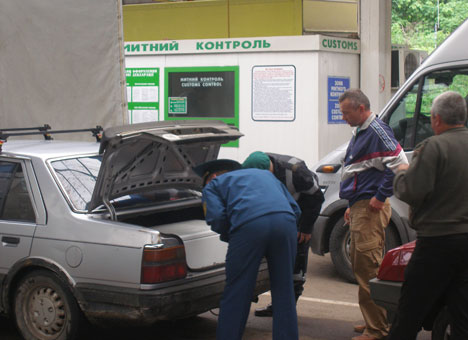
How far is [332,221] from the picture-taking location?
8.41 metres

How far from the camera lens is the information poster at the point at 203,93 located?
13.9 m

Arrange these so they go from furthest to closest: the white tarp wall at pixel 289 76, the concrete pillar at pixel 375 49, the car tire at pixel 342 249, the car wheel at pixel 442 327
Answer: the concrete pillar at pixel 375 49 → the white tarp wall at pixel 289 76 → the car tire at pixel 342 249 → the car wheel at pixel 442 327

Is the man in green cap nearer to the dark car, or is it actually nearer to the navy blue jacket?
the navy blue jacket

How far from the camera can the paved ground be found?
6219mm

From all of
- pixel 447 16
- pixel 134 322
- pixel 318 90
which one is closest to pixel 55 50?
pixel 134 322

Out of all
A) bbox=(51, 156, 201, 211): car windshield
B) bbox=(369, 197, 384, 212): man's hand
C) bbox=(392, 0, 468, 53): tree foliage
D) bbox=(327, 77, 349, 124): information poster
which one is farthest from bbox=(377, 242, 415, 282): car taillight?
bbox=(392, 0, 468, 53): tree foliage

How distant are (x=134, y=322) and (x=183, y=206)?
4.32 feet

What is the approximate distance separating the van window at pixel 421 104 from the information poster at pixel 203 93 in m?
6.13

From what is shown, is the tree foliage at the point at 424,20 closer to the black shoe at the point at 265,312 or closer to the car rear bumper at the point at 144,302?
the black shoe at the point at 265,312

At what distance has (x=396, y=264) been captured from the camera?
5090mm

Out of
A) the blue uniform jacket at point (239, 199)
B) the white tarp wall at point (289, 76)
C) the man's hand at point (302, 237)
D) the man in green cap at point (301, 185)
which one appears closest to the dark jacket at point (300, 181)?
the man in green cap at point (301, 185)

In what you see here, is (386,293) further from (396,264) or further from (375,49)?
(375,49)

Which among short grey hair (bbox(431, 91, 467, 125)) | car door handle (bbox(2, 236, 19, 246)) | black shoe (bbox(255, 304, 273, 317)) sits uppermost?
short grey hair (bbox(431, 91, 467, 125))

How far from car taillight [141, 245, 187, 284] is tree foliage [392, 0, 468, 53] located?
27.4 metres
